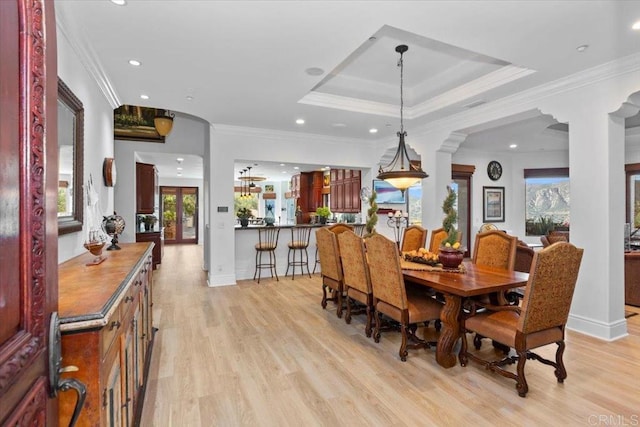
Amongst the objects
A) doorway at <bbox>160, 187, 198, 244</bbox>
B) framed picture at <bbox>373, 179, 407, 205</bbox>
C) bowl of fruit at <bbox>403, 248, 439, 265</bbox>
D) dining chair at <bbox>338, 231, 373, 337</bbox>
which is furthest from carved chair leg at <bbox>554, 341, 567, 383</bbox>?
doorway at <bbox>160, 187, 198, 244</bbox>

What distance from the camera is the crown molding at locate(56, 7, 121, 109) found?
2.44 m

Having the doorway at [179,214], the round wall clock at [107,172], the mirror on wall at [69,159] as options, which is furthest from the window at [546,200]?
the doorway at [179,214]

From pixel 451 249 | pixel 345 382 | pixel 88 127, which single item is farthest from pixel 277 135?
pixel 345 382

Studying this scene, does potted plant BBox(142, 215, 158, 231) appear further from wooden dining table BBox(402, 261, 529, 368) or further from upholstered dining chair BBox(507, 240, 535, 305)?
upholstered dining chair BBox(507, 240, 535, 305)

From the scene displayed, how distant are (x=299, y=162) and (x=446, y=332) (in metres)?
4.29

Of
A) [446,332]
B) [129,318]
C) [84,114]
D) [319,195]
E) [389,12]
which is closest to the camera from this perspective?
[129,318]

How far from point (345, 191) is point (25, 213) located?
751cm

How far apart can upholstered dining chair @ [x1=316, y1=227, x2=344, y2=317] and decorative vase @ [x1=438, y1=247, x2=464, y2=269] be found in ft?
4.22

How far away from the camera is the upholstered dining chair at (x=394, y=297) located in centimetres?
292

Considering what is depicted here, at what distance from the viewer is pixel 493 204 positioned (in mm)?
8258

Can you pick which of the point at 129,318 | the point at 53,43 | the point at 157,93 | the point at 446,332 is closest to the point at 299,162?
the point at 157,93

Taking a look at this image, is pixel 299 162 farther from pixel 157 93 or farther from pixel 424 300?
pixel 424 300

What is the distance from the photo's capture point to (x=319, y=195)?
10.1 metres

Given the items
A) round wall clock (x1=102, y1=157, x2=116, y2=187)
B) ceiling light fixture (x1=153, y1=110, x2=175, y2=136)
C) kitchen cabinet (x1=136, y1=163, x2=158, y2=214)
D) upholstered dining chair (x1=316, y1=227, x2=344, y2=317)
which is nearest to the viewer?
round wall clock (x1=102, y1=157, x2=116, y2=187)
